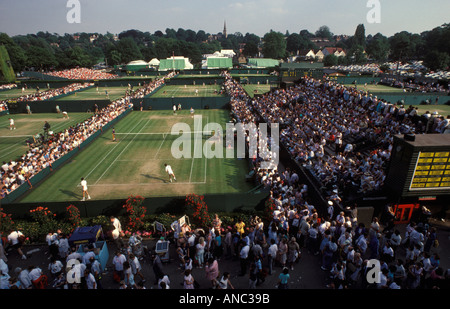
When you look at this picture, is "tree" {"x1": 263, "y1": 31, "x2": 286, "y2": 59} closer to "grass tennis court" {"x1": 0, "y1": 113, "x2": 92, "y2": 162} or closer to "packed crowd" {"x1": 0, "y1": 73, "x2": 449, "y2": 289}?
"grass tennis court" {"x1": 0, "y1": 113, "x2": 92, "y2": 162}

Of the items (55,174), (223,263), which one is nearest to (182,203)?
(223,263)

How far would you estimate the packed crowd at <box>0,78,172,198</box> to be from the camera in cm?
1842

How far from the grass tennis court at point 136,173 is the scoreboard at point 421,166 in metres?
8.81

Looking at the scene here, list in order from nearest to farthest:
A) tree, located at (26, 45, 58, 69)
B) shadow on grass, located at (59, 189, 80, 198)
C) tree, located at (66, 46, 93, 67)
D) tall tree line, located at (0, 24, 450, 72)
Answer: shadow on grass, located at (59, 189, 80, 198), tall tree line, located at (0, 24, 450, 72), tree, located at (26, 45, 58, 69), tree, located at (66, 46, 93, 67)

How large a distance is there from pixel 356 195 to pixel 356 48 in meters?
144

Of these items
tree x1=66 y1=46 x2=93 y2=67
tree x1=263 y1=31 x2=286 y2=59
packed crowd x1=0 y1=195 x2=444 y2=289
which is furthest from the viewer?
tree x1=263 y1=31 x2=286 y2=59

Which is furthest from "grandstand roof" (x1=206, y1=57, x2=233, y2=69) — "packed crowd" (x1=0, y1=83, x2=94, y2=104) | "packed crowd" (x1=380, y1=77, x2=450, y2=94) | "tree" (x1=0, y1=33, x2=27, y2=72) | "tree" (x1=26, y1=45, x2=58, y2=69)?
"tree" (x1=0, y1=33, x2=27, y2=72)

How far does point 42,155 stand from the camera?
864 inches

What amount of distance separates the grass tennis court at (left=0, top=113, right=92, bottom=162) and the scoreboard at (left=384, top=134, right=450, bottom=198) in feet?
95.4

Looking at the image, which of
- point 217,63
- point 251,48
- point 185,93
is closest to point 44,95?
point 185,93

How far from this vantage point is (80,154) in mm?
25453

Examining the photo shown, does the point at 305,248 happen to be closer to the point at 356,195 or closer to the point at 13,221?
the point at 356,195
